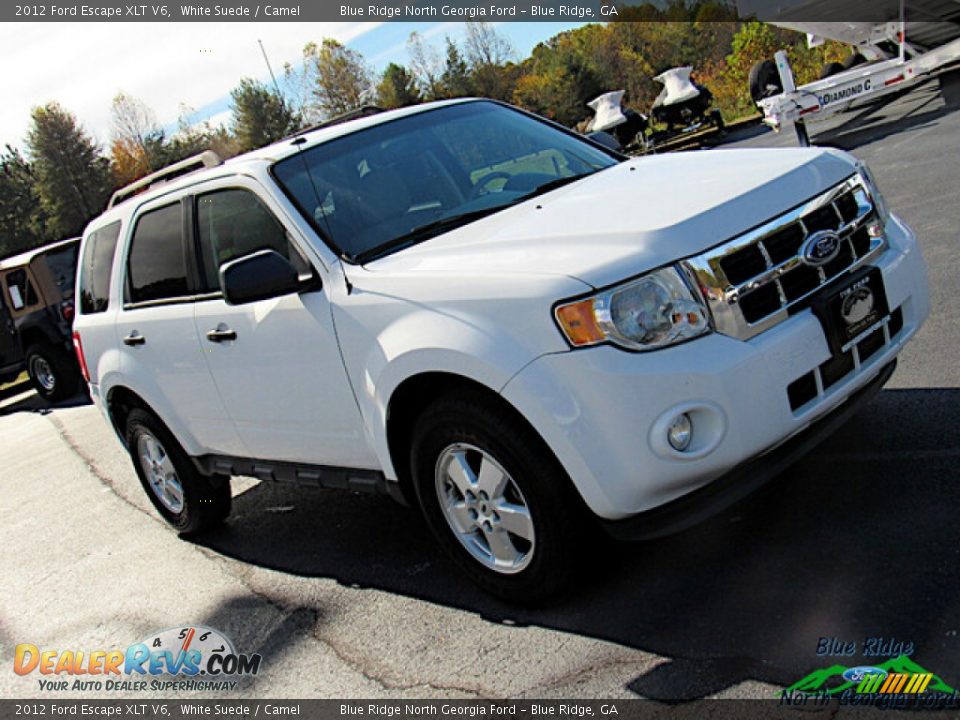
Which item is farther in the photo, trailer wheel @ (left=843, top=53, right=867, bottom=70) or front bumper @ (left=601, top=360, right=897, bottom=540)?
trailer wheel @ (left=843, top=53, right=867, bottom=70)

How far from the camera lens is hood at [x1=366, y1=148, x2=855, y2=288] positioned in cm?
330

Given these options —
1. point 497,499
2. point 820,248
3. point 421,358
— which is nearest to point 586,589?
point 497,499

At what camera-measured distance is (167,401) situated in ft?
17.5

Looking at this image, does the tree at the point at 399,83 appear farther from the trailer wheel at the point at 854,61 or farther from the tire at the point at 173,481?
the tire at the point at 173,481

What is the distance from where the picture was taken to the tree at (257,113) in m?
72.2

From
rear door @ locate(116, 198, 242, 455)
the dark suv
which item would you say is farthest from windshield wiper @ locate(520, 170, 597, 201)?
the dark suv

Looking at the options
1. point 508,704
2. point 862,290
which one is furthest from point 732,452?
point 508,704

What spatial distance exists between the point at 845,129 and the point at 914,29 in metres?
1.72

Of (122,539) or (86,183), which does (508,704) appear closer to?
(122,539)

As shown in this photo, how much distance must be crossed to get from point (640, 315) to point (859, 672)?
49.1 inches

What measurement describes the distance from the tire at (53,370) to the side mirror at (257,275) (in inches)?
429

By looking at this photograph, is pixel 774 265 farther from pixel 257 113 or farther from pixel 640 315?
pixel 257 113

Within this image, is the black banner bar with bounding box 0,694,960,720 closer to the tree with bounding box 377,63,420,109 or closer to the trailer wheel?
the trailer wheel

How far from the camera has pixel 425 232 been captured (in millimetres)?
4168
